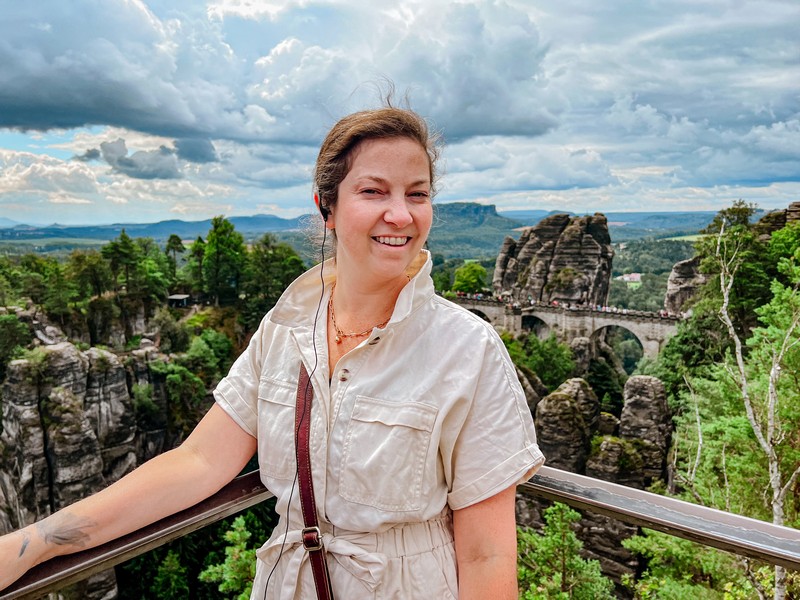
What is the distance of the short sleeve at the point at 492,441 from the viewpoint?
1.36m

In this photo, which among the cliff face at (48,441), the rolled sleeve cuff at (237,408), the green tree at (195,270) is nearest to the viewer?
the rolled sleeve cuff at (237,408)

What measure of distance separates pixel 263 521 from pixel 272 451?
69.4 ft

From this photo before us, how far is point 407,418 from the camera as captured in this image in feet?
4.58

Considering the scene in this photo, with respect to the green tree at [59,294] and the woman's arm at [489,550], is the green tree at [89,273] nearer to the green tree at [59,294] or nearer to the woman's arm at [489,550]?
the green tree at [59,294]

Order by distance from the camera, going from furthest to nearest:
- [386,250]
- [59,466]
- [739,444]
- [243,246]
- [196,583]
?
[243,246] < [196,583] < [59,466] < [739,444] < [386,250]

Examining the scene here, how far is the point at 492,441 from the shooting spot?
1368 mm

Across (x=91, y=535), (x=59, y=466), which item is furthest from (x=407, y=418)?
(x=59, y=466)

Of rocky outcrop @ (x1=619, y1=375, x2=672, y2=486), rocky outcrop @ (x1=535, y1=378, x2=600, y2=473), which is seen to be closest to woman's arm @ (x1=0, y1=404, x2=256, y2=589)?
rocky outcrop @ (x1=535, y1=378, x2=600, y2=473)

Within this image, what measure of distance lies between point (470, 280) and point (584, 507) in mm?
41417

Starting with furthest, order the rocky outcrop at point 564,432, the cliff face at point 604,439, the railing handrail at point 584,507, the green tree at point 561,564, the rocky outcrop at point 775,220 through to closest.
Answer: the rocky outcrop at point 775,220
the rocky outcrop at point 564,432
the cliff face at point 604,439
the green tree at point 561,564
the railing handrail at point 584,507

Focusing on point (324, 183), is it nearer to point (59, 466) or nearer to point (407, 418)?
point (407, 418)

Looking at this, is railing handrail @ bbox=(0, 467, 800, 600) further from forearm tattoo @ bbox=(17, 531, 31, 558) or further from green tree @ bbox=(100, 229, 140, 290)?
green tree @ bbox=(100, 229, 140, 290)

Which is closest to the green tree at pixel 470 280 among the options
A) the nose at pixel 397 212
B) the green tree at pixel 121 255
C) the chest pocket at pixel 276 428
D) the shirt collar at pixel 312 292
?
the green tree at pixel 121 255

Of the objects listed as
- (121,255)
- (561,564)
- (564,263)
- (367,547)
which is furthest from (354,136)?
(564,263)
